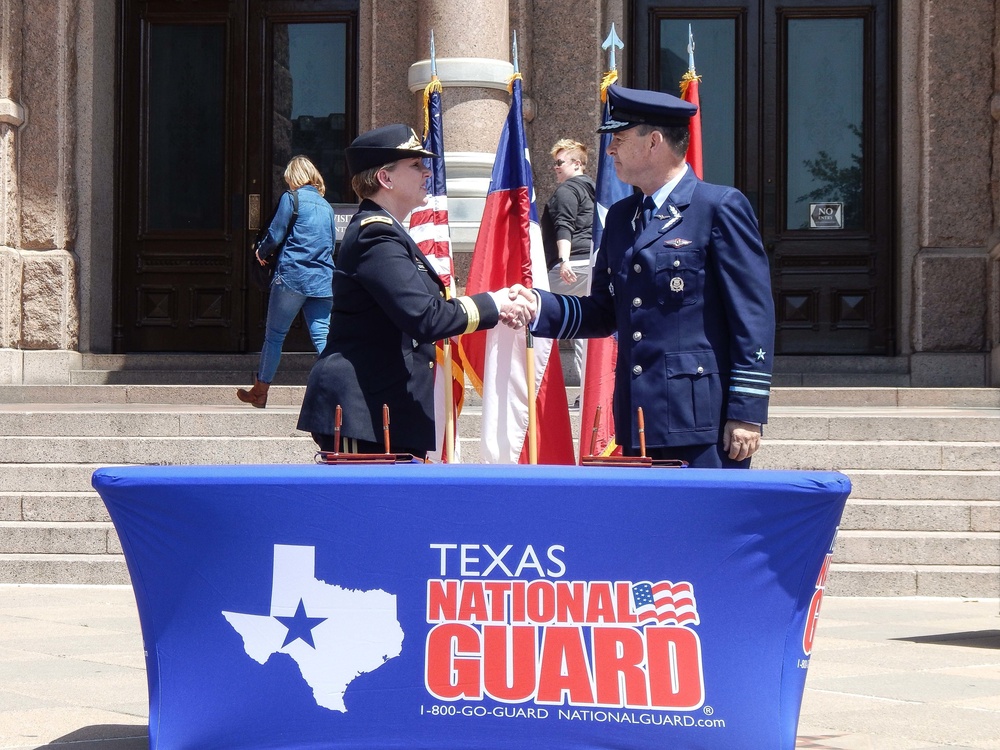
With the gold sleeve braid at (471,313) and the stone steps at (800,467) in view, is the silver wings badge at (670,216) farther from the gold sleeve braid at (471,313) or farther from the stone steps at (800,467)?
the stone steps at (800,467)

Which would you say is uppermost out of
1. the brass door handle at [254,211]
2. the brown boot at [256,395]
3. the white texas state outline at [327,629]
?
the brass door handle at [254,211]

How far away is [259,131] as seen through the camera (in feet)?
44.4

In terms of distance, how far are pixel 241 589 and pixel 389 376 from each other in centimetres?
97

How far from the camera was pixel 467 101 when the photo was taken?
11109 millimetres

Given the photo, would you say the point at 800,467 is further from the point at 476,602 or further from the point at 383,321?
the point at 476,602

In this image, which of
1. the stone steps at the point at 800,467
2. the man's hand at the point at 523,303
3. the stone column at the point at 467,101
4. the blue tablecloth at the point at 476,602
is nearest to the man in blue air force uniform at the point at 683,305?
the man's hand at the point at 523,303

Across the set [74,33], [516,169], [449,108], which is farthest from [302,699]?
[74,33]

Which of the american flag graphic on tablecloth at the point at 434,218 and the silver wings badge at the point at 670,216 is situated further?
the american flag graphic on tablecloth at the point at 434,218

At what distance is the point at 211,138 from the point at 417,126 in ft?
8.94

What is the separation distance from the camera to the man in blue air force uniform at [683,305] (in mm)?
4141

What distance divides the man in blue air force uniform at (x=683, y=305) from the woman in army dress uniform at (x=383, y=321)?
59 cm

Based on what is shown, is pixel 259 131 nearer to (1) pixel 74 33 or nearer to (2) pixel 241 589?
(1) pixel 74 33

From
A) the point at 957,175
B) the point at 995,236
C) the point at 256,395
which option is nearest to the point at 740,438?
the point at 256,395

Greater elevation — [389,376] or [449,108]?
[449,108]
